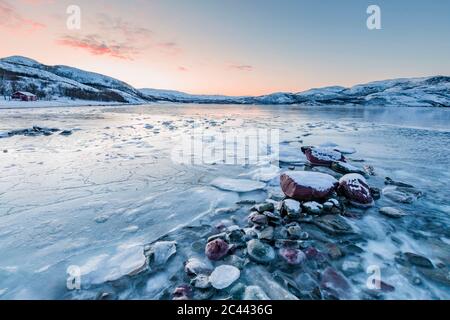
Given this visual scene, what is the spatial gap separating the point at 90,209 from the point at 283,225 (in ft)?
9.04

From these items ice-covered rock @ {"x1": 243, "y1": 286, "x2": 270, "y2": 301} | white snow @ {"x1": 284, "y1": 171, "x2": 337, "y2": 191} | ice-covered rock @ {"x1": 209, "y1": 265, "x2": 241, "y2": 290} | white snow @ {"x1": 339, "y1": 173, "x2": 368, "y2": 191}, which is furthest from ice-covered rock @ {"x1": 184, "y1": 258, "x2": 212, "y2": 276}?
white snow @ {"x1": 339, "y1": 173, "x2": 368, "y2": 191}

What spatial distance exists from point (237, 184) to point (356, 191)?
204 cm

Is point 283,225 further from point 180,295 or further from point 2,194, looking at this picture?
point 2,194

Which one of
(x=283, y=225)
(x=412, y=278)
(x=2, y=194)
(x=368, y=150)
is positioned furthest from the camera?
(x=368, y=150)

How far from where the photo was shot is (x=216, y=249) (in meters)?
2.48

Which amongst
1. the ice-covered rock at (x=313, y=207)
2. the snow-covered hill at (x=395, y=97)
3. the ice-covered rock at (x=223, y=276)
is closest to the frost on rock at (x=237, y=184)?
the ice-covered rock at (x=313, y=207)

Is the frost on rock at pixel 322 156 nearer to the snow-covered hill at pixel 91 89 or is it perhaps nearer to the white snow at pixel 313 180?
the white snow at pixel 313 180

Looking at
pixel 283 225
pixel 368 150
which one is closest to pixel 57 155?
pixel 283 225

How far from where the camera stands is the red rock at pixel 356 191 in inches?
144

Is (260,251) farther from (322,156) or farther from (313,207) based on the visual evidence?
(322,156)

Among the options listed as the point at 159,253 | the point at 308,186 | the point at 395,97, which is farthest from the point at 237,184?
the point at 395,97

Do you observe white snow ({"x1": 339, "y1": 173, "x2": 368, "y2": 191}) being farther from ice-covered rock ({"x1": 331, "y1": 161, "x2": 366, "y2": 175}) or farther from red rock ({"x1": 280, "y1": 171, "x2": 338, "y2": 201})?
ice-covered rock ({"x1": 331, "y1": 161, "x2": 366, "y2": 175})
